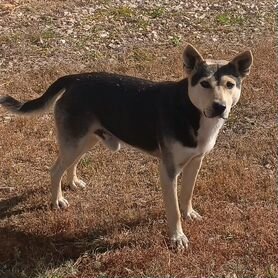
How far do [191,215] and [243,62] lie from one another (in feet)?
5.74

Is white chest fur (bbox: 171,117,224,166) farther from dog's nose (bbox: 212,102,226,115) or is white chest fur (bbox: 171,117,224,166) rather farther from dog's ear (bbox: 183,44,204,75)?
dog's ear (bbox: 183,44,204,75)

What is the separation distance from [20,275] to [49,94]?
1.87 meters

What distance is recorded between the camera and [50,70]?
31.9ft

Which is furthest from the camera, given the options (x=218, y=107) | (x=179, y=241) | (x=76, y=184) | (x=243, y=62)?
(x=76, y=184)

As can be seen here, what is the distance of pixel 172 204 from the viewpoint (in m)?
5.44

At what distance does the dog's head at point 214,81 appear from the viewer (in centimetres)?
485

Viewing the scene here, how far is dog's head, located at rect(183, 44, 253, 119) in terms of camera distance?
4852 mm

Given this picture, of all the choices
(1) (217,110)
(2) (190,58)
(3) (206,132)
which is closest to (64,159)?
(3) (206,132)

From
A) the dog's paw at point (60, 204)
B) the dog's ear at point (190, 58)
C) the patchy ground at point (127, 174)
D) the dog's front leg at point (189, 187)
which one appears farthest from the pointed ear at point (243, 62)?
the dog's paw at point (60, 204)

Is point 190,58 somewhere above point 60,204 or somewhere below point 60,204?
above

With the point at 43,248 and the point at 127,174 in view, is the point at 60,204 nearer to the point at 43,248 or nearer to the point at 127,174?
the point at 43,248

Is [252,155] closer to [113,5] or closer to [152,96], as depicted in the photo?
[152,96]

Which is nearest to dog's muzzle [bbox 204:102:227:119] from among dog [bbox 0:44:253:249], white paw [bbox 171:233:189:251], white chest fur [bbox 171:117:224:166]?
dog [bbox 0:44:253:249]

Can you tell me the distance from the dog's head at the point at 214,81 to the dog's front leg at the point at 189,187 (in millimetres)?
939
